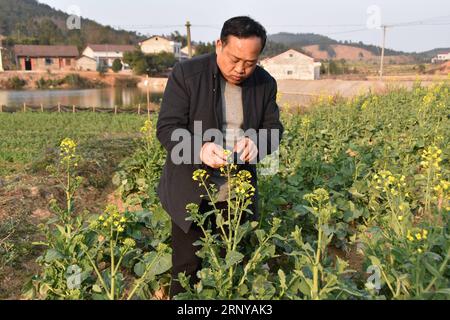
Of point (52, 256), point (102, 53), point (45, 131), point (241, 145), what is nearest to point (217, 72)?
point (241, 145)

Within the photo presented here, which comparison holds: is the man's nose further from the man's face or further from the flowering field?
the flowering field

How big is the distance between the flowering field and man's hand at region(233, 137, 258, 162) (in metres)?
0.11

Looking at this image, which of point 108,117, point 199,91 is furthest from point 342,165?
point 108,117

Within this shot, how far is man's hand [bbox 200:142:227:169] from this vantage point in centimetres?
197

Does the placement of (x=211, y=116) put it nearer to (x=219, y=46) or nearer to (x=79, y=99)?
(x=219, y=46)

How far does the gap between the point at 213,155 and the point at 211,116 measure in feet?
1.12

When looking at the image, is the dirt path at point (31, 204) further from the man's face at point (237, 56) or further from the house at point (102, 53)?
the house at point (102, 53)

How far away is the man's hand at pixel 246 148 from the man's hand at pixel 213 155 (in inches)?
6.3

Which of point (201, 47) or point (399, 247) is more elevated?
point (201, 47)

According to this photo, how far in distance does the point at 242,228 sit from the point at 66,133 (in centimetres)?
1228

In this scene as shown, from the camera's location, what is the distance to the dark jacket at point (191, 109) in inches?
87.6

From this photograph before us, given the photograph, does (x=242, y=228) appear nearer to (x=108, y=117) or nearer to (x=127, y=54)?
(x=108, y=117)

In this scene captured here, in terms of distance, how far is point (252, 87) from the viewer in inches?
92.3

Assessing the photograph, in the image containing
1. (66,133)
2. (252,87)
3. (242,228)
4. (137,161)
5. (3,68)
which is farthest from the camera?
(3,68)
